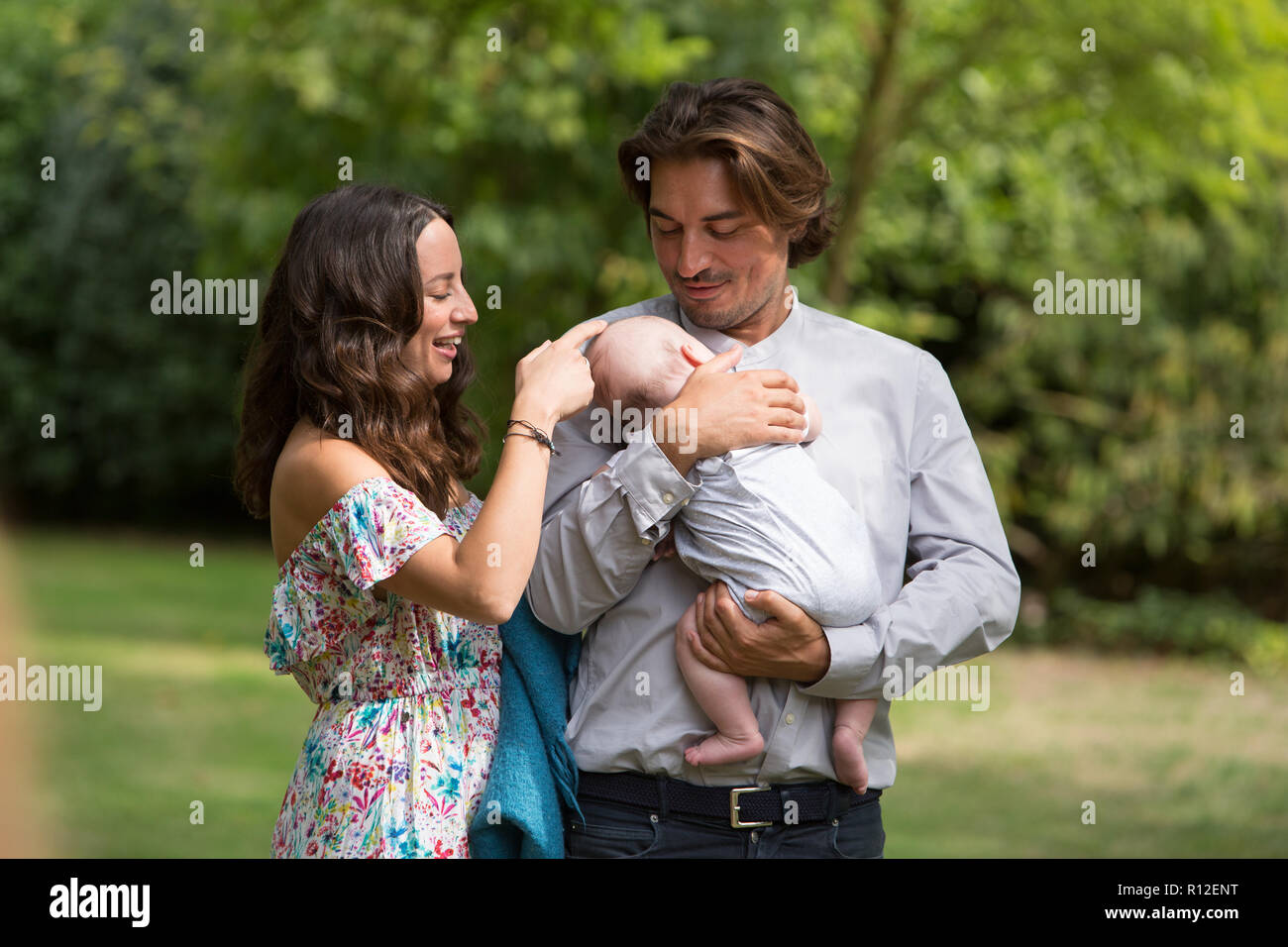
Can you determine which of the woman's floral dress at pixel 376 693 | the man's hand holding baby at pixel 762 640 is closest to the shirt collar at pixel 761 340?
the man's hand holding baby at pixel 762 640

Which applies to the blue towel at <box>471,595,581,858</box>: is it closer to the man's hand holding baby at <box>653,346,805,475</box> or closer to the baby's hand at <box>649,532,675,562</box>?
the baby's hand at <box>649,532,675,562</box>

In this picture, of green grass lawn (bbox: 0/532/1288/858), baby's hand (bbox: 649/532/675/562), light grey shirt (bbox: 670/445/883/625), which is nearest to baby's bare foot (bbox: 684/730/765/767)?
light grey shirt (bbox: 670/445/883/625)

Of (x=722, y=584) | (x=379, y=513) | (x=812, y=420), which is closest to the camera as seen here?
(x=379, y=513)

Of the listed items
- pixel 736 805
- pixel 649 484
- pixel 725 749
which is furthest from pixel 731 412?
pixel 736 805

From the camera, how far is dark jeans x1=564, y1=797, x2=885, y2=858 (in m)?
2.37

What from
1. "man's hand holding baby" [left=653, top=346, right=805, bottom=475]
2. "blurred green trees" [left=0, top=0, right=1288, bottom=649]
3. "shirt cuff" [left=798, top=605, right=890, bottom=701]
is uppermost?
"blurred green trees" [left=0, top=0, right=1288, bottom=649]

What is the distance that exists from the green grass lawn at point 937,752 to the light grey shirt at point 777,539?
4.06 metres

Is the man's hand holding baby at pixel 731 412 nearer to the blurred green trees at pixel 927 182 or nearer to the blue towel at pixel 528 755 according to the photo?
the blue towel at pixel 528 755

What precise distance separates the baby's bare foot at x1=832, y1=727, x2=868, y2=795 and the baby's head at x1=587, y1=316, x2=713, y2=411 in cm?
65

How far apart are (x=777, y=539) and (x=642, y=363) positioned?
0.40 m

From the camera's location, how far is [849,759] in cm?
237

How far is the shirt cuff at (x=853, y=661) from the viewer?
2314 mm

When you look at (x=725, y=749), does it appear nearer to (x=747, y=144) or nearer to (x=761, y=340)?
(x=761, y=340)
